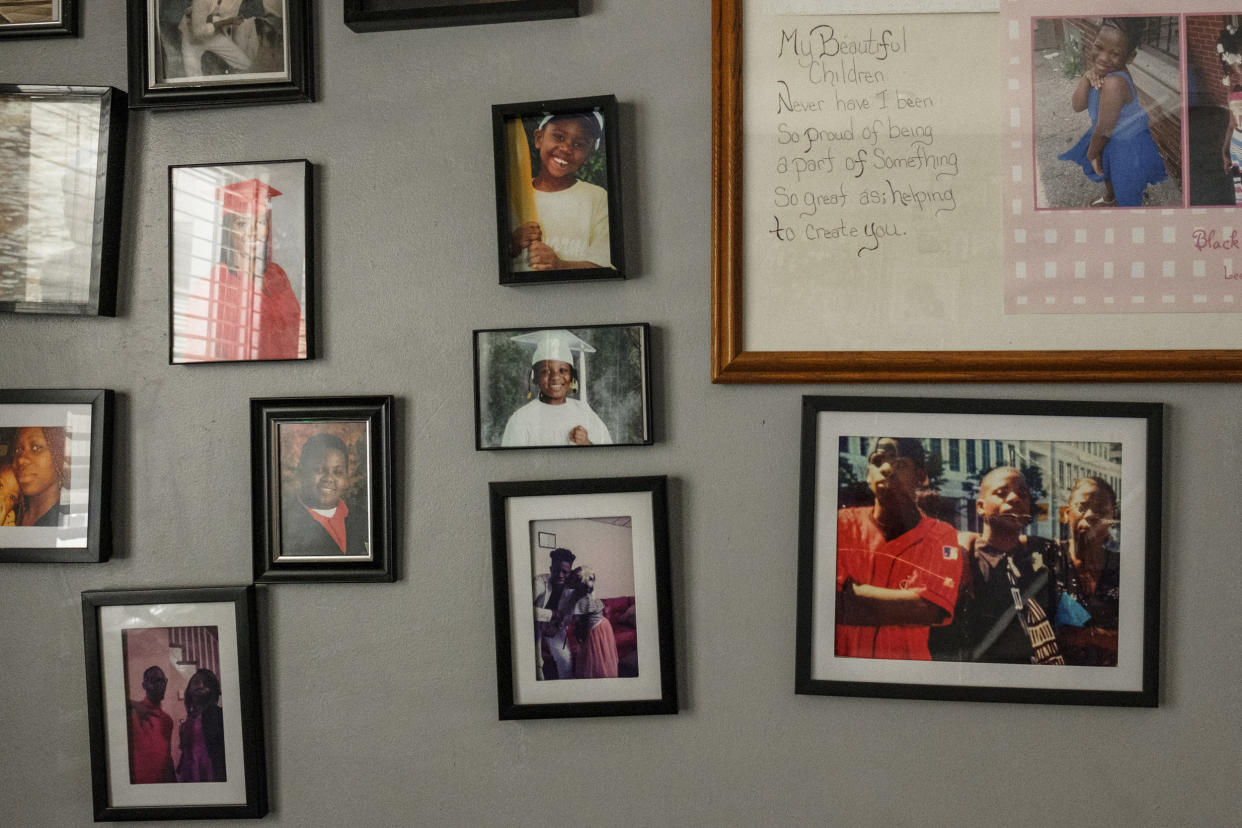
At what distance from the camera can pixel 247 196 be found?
104 cm

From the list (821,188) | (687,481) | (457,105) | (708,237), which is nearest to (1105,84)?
(821,188)

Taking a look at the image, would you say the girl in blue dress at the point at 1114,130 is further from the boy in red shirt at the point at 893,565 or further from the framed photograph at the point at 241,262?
the framed photograph at the point at 241,262

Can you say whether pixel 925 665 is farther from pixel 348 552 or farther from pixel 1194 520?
pixel 348 552

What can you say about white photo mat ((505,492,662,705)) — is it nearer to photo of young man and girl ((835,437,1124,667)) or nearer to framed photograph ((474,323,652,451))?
framed photograph ((474,323,652,451))

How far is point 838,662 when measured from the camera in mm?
981

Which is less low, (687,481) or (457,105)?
(457,105)

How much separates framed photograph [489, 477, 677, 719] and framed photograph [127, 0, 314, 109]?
60cm

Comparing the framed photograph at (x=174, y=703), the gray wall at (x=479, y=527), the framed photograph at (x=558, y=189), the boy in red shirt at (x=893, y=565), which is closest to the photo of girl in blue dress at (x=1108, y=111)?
the gray wall at (x=479, y=527)

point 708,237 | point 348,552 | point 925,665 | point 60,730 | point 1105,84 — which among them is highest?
point 1105,84

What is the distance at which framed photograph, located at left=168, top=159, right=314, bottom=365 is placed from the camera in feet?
3.37

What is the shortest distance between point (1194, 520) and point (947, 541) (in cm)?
29

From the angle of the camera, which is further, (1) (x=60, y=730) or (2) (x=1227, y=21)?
(1) (x=60, y=730)

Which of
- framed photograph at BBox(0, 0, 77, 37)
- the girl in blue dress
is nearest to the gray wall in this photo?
framed photograph at BBox(0, 0, 77, 37)

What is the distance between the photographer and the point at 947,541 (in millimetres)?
973
